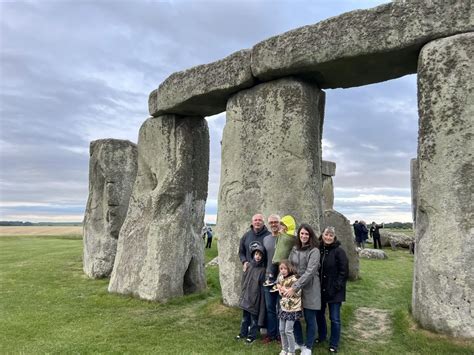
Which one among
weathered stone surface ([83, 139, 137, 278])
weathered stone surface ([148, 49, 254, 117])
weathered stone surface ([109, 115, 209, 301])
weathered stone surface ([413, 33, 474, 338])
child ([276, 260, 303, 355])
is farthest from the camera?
weathered stone surface ([83, 139, 137, 278])

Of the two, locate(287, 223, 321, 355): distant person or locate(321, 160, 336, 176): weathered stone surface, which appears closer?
locate(287, 223, 321, 355): distant person

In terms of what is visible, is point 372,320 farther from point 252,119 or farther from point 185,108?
point 185,108

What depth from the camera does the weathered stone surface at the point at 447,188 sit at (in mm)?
5547

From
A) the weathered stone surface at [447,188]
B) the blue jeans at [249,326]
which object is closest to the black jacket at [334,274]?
the blue jeans at [249,326]

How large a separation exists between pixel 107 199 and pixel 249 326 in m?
6.82

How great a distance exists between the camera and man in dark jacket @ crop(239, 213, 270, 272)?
6278mm

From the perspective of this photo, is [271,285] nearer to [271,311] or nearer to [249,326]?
[271,311]

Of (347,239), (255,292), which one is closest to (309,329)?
(255,292)

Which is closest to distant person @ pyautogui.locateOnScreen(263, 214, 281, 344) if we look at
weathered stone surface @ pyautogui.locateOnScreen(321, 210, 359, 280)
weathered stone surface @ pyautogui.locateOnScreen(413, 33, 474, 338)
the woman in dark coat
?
the woman in dark coat

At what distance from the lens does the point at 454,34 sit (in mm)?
5816

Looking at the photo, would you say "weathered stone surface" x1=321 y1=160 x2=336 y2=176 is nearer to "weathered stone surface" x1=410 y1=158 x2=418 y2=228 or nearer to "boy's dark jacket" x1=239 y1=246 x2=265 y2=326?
"weathered stone surface" x1=410 y1=158 x2=418 y2=228

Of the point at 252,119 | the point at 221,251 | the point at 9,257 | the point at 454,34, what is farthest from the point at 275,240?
the point at 9,257

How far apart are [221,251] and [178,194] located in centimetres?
174

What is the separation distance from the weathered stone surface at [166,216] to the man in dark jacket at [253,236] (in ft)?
8.52
